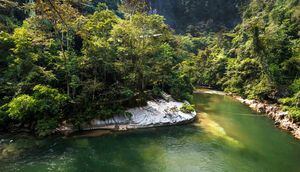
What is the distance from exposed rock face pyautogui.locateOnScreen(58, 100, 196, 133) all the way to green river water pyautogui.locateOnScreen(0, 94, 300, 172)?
1.11m

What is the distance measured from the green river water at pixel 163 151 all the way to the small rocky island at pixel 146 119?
1.11 meters

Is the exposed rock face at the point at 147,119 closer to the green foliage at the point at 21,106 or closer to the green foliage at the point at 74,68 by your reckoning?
→ the green foliage at the point at 74,68

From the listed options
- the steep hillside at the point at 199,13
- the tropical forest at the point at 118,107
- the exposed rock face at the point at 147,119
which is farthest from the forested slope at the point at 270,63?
the steep hillside at the point at 199,13

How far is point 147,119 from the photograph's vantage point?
2689cm

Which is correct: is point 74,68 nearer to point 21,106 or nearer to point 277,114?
point 21,106

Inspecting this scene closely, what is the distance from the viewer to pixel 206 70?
60.6 m

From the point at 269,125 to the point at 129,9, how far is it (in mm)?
23391

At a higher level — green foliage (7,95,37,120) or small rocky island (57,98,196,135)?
green foliage (7,95,37,120)

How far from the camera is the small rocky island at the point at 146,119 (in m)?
24.9

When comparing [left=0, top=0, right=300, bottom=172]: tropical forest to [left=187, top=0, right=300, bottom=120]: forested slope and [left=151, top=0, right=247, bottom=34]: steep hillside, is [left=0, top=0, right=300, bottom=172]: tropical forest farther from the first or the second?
[left=151, top=0, right=247, bottom=34]: steep hillside

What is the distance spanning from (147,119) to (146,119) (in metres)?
0.10

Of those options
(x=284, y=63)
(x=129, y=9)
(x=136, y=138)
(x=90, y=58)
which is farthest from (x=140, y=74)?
(x=284, y=63)

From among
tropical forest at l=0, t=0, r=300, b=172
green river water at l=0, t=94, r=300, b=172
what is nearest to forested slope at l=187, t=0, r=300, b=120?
tropical forest at l=0, t=0, r=300, b=172

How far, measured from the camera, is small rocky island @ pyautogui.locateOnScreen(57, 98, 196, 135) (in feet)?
81.6
